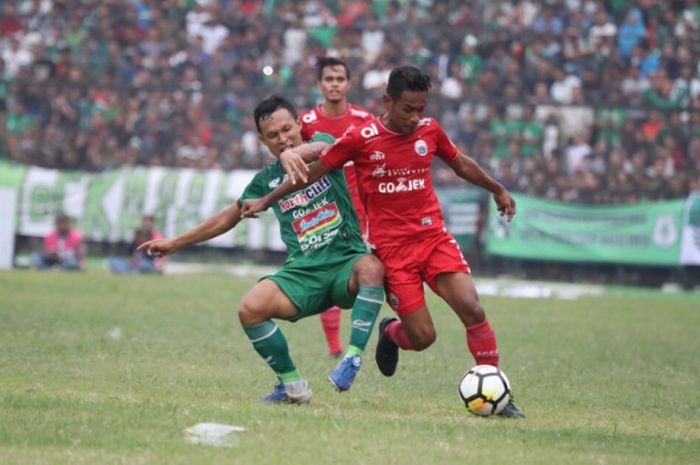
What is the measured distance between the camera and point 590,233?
23.6m

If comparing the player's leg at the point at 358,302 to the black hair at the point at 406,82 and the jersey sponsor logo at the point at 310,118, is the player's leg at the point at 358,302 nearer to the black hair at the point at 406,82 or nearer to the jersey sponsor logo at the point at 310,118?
the black hair at the point at 406,82

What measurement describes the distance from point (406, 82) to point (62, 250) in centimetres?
1541

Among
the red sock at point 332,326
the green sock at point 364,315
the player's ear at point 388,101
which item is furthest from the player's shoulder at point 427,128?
the red sock at point 332,326

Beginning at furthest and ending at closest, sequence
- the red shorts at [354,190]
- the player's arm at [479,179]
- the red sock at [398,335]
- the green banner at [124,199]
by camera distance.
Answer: the green banner at [124,199]
the red shorts at [354,190]
the red sock at [398,335]
the player's arm at [479,179]

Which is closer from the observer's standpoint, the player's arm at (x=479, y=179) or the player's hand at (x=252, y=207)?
the player's hand at (x=252, y=207)

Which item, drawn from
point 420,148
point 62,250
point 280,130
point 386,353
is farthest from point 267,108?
point 62,250

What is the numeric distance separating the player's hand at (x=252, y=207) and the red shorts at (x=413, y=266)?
0.97m

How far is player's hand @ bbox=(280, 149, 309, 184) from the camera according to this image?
8.39 m

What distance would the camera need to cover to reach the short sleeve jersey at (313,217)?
924cm

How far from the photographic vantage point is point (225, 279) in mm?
22016

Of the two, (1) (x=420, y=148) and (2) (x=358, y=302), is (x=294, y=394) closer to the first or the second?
(2) (x=358, y=302)

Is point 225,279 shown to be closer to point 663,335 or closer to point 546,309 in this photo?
point 546,309

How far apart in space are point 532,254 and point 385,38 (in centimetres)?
525

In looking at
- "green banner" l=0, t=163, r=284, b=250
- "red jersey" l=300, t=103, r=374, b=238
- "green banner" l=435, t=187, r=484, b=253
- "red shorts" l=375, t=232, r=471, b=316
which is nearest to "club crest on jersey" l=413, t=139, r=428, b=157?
"red shorts" l=375, t=232, r=471, b=316
